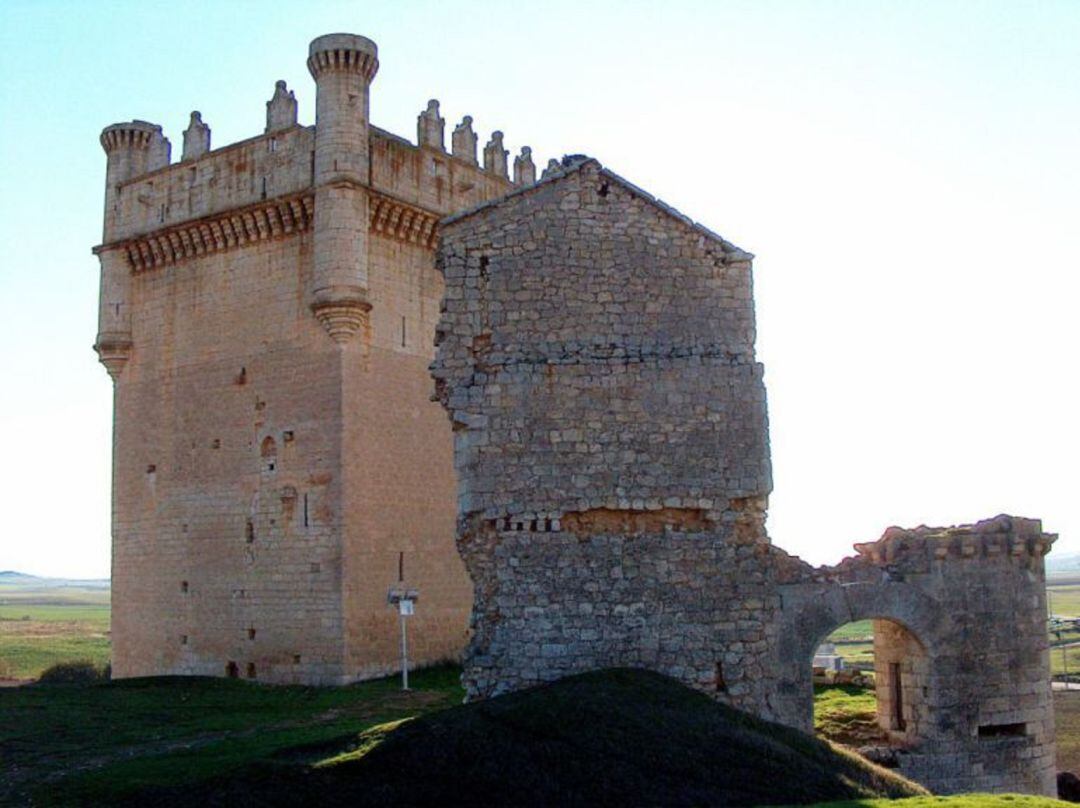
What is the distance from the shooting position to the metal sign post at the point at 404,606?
22.1 m

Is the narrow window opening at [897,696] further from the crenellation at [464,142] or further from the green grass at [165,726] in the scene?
the crenellation at [464,142]

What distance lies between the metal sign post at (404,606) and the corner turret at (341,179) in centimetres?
522

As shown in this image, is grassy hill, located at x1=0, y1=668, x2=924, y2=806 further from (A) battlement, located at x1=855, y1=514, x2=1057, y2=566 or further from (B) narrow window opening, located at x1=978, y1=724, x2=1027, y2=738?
(A) battlement, located at x1=855, y1=514, x2=1057, y2=566

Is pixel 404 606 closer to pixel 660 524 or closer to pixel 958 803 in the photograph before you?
pixel 660 524

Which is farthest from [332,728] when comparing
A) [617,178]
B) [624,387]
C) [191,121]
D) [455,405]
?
[191,121]

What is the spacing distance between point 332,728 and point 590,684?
5704mm

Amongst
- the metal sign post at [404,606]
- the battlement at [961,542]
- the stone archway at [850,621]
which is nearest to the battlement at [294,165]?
the metal sign post at [404,606]

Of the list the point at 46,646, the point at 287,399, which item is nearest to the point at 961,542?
the point at 287,399

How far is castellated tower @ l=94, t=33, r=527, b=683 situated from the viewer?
2353 centimetres

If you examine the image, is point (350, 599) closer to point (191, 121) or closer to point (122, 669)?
point (122, 669)

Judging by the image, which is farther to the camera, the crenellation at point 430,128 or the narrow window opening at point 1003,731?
the crenellation at point 430,128

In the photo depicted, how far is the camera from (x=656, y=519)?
13.2 m

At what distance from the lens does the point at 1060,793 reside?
1608 centimetres

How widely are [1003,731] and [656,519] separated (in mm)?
5012
